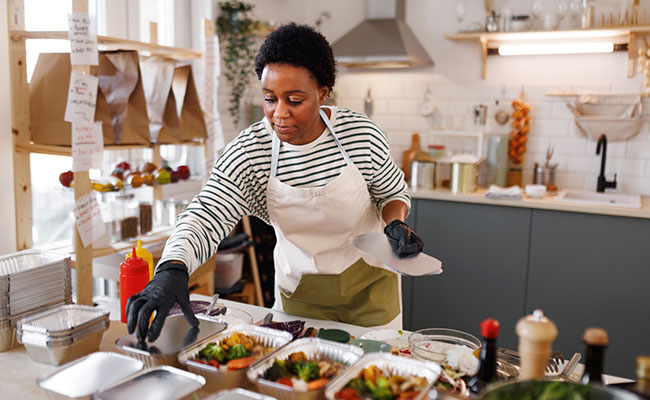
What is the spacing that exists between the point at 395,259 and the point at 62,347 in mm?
847

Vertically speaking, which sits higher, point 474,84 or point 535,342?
point 474,84

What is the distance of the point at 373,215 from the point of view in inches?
81.7

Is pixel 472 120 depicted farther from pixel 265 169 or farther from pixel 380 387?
pixel 380 387

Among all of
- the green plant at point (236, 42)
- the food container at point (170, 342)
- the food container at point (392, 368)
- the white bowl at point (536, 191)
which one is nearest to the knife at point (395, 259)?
the food container at point (392, 368)

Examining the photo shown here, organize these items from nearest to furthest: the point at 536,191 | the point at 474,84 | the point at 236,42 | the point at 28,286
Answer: the point at 28,286 → the point at 536,191 → the point at 236,42 → the point at 474,84

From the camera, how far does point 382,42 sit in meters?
3.85

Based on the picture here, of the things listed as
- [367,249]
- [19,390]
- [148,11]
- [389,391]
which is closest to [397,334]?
[367,249]

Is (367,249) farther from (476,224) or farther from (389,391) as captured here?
(476,224)

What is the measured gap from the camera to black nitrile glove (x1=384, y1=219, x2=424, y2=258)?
154 cm

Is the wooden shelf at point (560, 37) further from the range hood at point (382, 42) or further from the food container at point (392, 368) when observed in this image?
the food container at point (392, 368)

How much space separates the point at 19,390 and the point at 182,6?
9.61ft

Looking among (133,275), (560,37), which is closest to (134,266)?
(133,275)

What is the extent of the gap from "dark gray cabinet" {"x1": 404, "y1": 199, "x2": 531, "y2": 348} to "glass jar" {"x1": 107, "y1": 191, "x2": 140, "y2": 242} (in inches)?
68.4

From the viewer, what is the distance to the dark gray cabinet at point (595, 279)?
10.2 feet
